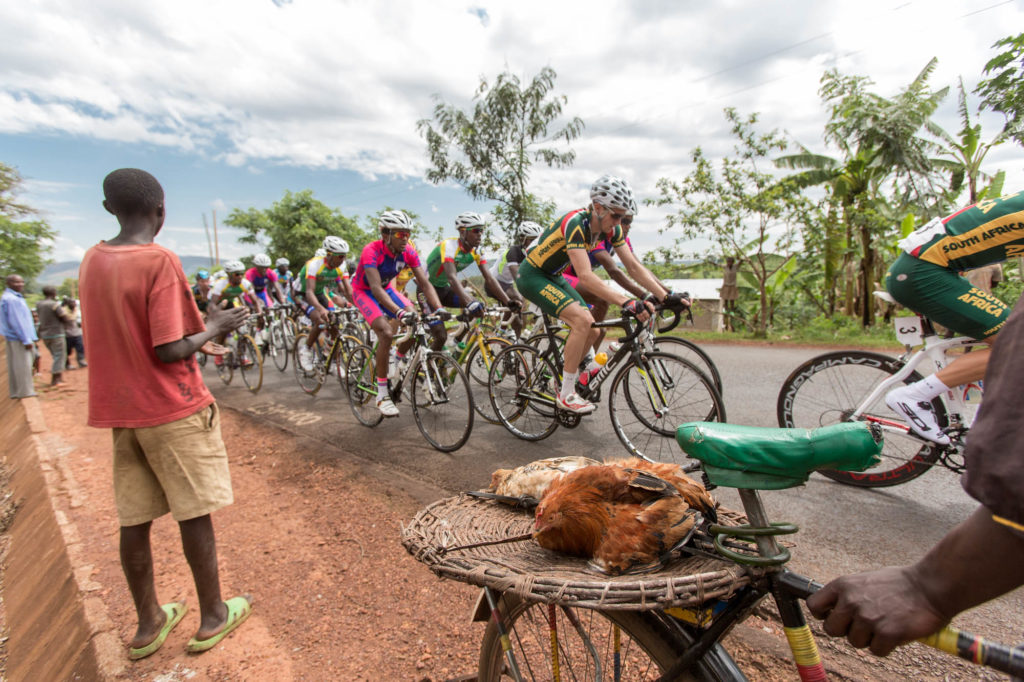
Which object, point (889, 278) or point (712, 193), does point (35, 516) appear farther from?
point (712, 193)

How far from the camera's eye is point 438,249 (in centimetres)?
707

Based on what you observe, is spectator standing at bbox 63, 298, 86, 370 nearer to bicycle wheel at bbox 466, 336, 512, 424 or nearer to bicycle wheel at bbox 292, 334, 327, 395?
bicycle wheel at bbox 292, 334, 327, 395

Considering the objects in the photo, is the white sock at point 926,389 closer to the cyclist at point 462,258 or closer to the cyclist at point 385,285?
the cyclist at point 385,285

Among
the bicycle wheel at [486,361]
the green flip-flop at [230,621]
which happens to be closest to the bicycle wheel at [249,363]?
the bicycle wheel at [486,361]

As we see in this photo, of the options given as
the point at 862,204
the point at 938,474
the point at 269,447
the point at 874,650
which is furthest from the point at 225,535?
the point at 862,204

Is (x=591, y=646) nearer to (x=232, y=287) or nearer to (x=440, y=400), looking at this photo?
(x=440, y=400)

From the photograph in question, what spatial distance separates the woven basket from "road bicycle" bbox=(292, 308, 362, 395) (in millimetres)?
5115

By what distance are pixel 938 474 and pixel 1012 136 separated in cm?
1336

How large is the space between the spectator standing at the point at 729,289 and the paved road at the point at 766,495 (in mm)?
8489

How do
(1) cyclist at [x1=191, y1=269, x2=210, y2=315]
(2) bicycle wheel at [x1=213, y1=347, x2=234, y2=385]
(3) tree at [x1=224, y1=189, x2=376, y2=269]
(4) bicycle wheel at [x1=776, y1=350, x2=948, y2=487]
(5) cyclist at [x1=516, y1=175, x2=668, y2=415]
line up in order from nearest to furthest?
1. (4) bicycle wheel at [x1=776, y1=350, x2=948, y2=487]
2. (5) cyclist at [x1=516, y1=175, x2=668, y2=415]
3. (2) bicycle wheel at [x1=213, y1=347, x2=234, y2=385]
4. (1) cyclist at [x1=191, y1=269, x2=210, y2=315]
5. (3) tree at [x1=224, y1=189, x2=376, y2=269]

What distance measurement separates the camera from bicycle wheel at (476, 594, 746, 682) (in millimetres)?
1312

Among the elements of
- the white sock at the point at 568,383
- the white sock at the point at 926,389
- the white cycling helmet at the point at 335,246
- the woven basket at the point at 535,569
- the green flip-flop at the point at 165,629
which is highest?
the white cycling helmet at the point at 335,246

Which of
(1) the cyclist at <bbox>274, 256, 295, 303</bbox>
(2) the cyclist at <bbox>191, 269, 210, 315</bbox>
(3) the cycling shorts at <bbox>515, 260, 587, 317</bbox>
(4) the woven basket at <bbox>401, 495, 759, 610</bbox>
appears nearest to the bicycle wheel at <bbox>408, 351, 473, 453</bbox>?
(3) the cycling shorts at <bbox>515, 260, 587, 317</bbox>

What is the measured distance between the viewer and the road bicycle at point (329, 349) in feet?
22.7
